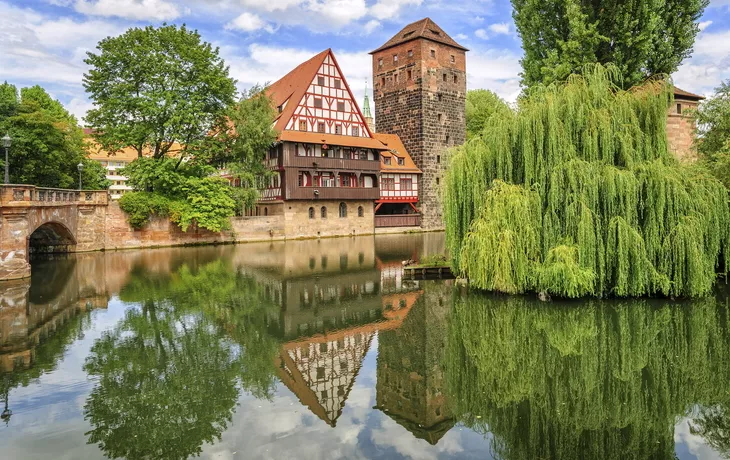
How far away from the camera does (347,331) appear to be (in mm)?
12250

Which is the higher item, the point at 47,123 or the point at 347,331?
the point at 47,123

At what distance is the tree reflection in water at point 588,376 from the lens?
667cm

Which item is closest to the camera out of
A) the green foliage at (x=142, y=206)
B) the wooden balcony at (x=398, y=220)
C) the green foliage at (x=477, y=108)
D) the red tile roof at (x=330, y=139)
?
the green foliage at (x=142, y=206)

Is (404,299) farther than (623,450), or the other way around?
(404,299)

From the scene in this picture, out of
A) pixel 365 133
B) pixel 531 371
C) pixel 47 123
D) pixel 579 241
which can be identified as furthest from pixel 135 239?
pixel 531 371

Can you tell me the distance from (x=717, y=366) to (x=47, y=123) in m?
35.5

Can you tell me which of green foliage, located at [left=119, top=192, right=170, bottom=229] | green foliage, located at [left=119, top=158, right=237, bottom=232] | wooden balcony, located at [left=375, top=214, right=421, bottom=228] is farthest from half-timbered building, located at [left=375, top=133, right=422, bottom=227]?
green foliage, located at [left=119, top=192, right=170, bottom=229]

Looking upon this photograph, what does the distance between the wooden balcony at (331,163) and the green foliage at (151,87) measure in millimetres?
7026

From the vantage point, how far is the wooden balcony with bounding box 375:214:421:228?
45844 millimetres

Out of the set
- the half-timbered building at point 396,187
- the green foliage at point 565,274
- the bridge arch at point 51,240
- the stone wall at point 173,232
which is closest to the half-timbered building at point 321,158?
the stone wall at point 173,232

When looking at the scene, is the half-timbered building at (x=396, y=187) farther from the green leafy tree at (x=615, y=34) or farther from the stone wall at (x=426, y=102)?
the green leafy tree at (x=615, y=34)

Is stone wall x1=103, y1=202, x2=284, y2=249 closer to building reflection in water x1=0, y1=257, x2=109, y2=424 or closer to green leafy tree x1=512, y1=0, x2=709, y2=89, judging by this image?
building reflection in water x1=0, y1=257, x2=109, y2=424

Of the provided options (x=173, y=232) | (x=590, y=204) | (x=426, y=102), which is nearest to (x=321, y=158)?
(x=173, y=232)

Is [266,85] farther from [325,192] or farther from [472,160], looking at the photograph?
[472,160]
